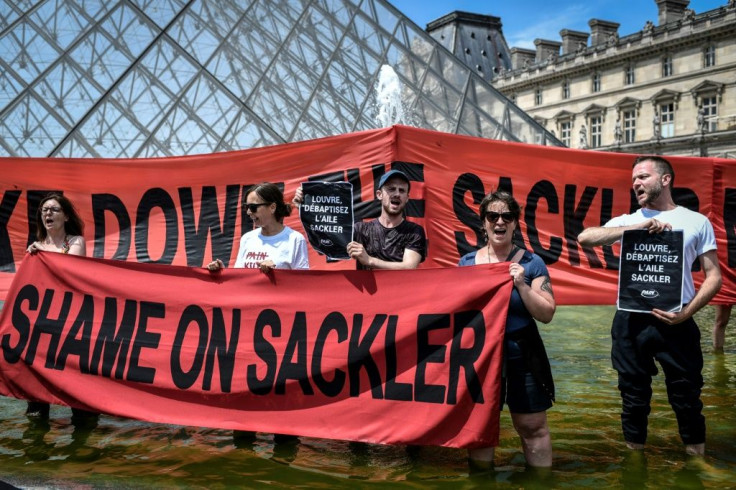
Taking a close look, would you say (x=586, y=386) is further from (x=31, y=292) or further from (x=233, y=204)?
(x=31, y=292)

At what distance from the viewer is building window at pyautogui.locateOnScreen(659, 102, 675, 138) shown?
2090 inches

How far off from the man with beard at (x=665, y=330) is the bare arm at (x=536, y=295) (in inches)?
24.3

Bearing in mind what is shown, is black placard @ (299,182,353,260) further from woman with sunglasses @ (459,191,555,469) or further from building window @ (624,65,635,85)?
building window @ (624,65,635,85)

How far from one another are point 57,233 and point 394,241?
2486mm

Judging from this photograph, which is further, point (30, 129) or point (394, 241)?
point (30, 129)

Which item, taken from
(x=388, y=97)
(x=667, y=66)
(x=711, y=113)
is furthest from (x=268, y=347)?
(x=667, y=66)

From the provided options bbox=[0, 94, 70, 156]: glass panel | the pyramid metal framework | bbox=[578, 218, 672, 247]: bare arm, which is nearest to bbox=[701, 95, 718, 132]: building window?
the pyramid metal framework

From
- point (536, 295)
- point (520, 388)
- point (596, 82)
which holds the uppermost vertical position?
point (596, 82)

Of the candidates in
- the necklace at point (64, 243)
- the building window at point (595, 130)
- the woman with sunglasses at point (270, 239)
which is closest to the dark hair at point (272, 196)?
the woman with sunglasses at point (270, 239)

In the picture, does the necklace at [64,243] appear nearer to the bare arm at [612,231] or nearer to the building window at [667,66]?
the bare arm at [612,231]

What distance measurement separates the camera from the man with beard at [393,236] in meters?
4.17

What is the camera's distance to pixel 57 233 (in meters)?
5.11

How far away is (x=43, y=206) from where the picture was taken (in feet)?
16.6

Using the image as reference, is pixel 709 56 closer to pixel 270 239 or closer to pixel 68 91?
pixel 68 91
